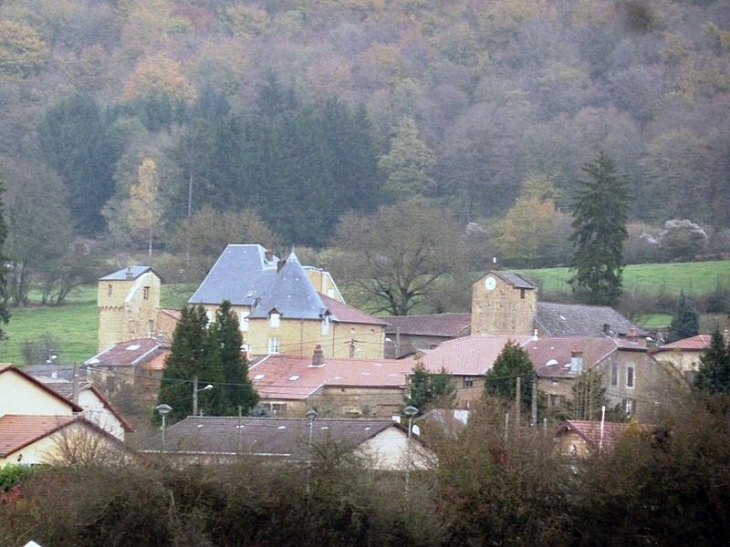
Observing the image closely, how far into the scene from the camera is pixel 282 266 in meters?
61.2

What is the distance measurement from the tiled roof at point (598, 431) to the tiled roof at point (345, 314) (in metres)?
26.5

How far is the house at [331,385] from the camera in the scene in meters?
45.7

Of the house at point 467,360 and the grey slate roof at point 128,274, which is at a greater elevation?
the grey slate roof at point 128,274

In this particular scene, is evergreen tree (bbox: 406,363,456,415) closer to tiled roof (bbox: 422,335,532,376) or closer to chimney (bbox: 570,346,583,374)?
tiled roof (bbox: 422,335,532,376)

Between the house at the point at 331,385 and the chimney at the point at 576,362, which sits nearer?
the house at the point at 331,385

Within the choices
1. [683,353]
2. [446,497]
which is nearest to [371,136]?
[683,353]

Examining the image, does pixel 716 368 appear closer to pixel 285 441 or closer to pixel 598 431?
pixel 598 431

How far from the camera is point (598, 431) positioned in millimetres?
28500

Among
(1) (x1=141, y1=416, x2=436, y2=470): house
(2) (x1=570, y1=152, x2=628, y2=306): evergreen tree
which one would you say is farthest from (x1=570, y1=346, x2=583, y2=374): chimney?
(2) (x1=570, y1=152, x2=628, y2=306): evergreen tree

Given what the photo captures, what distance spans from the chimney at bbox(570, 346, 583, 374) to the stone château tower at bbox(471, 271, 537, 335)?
958 cm

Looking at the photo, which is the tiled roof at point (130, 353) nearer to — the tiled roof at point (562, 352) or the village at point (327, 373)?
the village at point (327, 373)

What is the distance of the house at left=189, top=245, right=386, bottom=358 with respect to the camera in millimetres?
56688

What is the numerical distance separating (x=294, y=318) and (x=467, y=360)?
9190 mm

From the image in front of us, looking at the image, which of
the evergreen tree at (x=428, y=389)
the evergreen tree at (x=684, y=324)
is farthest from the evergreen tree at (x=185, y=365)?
the evergreen tree at (x=684, y=324)
